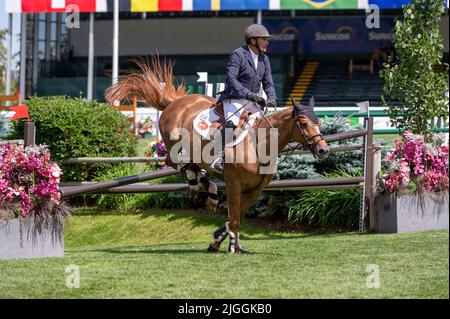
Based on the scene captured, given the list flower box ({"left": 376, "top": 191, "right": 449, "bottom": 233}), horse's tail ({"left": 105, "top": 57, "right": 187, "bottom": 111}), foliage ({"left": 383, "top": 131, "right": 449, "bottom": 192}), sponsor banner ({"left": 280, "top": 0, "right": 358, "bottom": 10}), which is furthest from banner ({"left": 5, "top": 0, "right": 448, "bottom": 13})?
horse's tail ({"left": 105, "top": 57, "right": 187, "bottom": 111})

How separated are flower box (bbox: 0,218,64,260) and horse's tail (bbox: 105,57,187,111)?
7.07 feet

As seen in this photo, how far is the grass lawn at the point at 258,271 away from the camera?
22.3 ft

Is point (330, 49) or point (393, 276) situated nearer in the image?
point (393, 276)

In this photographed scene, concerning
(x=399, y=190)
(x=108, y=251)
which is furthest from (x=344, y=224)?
(x=108, y=251)

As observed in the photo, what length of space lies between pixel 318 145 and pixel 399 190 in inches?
118

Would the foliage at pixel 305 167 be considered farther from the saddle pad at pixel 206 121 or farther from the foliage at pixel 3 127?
the foliage at pixel 3 127

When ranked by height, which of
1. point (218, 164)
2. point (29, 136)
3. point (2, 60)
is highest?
point (2, 60)

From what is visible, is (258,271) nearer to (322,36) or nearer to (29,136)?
(29,136)

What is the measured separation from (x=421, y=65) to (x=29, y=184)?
6189 mm

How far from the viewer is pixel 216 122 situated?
9758 millimetres

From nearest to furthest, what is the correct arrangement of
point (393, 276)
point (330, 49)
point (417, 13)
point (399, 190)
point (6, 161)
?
point (393, 276), point (6, 161), point (399, 190), point (417, 13), point (330, 49)

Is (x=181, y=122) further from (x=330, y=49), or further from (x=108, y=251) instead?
(x=330, y=49)

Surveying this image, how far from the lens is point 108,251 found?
10.5 meters

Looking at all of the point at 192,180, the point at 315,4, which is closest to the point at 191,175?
the point at 192,180
